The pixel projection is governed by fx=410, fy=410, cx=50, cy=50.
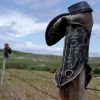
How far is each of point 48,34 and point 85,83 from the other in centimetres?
58

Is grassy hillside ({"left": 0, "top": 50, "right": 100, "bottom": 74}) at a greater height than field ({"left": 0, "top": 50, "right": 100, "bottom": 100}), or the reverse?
field ({"left": 0, "top": 50, "right": 100, "bottom": 100})

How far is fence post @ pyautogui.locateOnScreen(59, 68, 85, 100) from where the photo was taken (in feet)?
11.5

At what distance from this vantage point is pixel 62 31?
149 inches

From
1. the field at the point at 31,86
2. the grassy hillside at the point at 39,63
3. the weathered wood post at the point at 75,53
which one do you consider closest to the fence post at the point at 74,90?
the weathered wood post at the point at 75,53

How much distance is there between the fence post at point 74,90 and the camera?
351cm

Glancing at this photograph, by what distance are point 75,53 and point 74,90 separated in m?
0.32

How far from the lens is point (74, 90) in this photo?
3.51 meters

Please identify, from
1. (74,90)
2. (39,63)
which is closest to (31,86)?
(74,90)

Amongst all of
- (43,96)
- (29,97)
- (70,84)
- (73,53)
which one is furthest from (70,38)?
(29,97)

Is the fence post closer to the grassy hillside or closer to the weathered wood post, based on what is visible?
the weathered wood post

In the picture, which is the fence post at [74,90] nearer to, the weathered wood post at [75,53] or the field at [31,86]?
the weathered wood post at [75,53]

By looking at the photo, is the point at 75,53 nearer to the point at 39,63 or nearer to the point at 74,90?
the point at 74,90

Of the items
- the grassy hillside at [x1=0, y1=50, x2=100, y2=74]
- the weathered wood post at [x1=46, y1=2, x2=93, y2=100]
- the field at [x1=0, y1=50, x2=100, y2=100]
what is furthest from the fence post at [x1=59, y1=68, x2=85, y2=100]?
the field at [x1=0, y1=50, x2=100, y2=100]

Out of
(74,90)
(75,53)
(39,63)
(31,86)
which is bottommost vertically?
(39,63)
